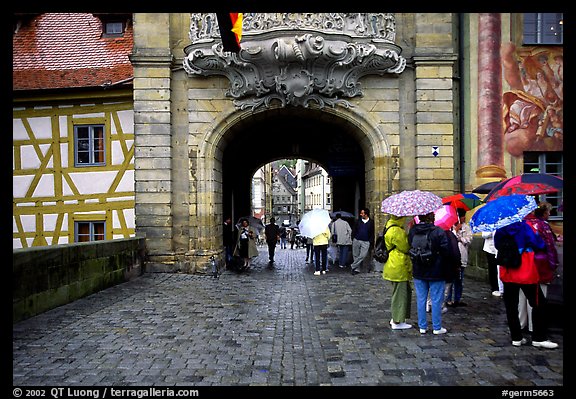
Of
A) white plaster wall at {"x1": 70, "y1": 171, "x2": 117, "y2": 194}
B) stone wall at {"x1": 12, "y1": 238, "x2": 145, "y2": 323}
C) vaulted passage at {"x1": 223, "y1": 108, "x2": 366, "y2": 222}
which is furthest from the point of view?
white plaster wall at {"x1": 70, "y1": 171, "x2": 117, "y2": 194}

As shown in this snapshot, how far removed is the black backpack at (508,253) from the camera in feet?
18.7

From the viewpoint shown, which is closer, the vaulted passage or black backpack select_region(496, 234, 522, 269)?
black backpack select_region(496, 234, 522, 269)

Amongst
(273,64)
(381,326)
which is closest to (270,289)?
(381,326)

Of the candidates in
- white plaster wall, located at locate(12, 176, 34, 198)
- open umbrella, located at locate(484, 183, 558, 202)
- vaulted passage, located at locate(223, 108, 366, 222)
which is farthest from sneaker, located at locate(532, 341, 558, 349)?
white plaster wall, located at locate(12, 176, 34, 198)

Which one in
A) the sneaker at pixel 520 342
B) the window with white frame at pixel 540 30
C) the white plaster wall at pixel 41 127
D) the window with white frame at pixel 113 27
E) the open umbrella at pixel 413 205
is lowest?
the sneaker at pixel 520 342

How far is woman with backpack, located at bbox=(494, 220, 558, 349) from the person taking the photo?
570 cm

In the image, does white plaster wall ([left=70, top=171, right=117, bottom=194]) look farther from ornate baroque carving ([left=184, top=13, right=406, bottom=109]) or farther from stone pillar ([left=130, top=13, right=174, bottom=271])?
ornate baroque carving ([left=184, top=13, right=406, bottom=109])

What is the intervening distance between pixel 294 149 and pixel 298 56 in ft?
29.6

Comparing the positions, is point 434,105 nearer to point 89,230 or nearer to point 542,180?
point 542,180

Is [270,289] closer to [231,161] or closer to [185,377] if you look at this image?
[185,377]

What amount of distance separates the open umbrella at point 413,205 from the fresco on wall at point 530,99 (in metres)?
7.61

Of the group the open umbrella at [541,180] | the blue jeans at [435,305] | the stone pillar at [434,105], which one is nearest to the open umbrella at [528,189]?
the open umbrella at [541,180]

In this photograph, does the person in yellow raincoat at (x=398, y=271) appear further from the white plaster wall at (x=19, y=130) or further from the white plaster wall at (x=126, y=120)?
the white plaster wall at (x=19, y=130)

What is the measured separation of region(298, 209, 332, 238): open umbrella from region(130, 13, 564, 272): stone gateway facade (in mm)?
1381
